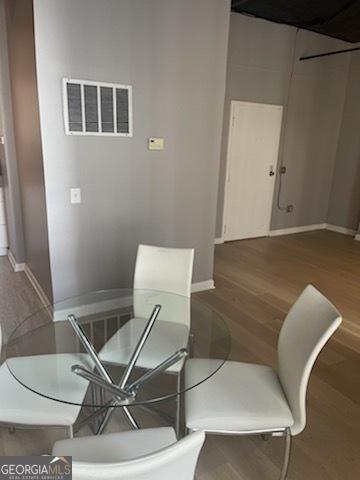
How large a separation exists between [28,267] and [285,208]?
169 inches

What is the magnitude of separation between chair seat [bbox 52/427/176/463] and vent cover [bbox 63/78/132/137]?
221cm

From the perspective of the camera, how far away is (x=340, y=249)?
545 centimetres

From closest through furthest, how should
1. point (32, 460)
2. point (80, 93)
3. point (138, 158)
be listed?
point (32, 460) < point (80, 93) < point (138, 158)

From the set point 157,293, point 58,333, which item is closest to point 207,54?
point 157,293

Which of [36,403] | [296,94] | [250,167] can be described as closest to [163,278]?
[36,403]

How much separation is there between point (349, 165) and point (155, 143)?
451 centimetres

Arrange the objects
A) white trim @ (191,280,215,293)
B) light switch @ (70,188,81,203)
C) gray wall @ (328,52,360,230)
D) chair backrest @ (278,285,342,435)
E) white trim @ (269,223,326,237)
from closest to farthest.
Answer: chair backrest @ (278,285,342,435) < light switch @ (70,188,81,203) < white trim @ (191,280,215,293) < gray wall @ (328,52,360,230) < white trim @ (269,223,326,237)

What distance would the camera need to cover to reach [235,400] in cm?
155

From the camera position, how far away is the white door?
17.5ft

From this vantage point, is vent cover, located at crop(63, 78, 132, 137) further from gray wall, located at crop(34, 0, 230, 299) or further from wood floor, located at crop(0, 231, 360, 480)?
wood floor, located at crop(0, 231, 360, 480)

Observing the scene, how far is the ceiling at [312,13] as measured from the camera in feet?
14.0

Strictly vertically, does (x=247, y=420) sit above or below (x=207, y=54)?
below

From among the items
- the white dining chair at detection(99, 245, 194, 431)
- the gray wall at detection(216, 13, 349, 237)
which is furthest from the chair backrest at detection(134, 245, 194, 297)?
the gray wall at detection(216, 13, 349, 237)

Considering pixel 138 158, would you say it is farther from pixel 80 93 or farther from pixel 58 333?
pixel 58 333
